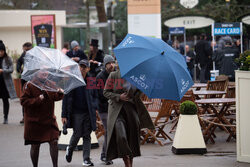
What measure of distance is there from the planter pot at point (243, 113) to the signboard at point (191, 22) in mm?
18109

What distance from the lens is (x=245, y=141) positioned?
7.86 m

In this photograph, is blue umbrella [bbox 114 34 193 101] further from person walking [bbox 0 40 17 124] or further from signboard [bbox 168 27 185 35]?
signboard [bbox 168 27 185 35]

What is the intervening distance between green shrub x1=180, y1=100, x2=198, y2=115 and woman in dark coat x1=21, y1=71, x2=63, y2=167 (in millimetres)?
2612

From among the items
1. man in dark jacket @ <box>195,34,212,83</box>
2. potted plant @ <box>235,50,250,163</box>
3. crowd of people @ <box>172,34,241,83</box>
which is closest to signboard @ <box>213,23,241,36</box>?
crowd of people @ <box>172,34,241,83</box>

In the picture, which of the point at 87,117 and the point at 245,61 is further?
the point at 87,117

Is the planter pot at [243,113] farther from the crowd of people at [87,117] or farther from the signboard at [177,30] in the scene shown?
the signboard at [177,30]

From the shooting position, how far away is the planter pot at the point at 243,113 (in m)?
7.76

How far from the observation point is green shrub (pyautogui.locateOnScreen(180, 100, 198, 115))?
8.88m

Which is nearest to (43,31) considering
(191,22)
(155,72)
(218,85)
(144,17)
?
(144,17)

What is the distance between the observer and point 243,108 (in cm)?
781

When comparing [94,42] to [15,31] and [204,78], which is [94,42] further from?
[15,31]

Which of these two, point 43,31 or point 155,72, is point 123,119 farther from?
point 43,31

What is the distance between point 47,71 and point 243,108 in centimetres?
309

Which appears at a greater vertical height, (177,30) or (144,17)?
(144,17)
